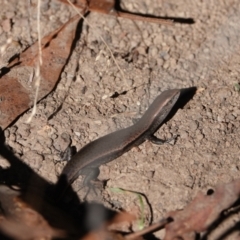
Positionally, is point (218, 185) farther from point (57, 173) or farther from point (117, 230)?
point (57, 173)

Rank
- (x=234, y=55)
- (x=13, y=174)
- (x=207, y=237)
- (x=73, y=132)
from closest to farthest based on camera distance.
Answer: (x=207, y=237)
(x=13, y=174)
(x=73, y=132)
(x=234, y=55)

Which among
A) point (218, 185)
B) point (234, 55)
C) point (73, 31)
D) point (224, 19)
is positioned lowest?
point (218, 185)

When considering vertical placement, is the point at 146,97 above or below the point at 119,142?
above

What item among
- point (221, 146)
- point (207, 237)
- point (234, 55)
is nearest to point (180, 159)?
point (221, 146)
